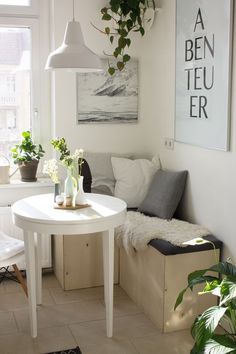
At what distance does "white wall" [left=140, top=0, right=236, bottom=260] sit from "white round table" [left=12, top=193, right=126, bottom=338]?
603mm

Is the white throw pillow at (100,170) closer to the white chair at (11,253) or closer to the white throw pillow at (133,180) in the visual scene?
the white throw pillow at (133,180)

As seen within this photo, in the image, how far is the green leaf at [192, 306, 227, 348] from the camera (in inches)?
90.7

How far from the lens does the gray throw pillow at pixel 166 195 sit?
12.0 feet

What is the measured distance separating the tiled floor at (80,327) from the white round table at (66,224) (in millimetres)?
110

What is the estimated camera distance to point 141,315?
3426 millimetres

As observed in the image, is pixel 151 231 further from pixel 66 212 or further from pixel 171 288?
pixel 66 212

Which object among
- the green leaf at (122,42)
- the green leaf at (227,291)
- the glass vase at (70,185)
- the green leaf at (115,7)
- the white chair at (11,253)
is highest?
the green leaf at (115,7)

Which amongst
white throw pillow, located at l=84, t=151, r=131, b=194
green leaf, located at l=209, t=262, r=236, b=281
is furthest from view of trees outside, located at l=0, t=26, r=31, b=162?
green leaf, located at l=209, t=262, r=236, b=281

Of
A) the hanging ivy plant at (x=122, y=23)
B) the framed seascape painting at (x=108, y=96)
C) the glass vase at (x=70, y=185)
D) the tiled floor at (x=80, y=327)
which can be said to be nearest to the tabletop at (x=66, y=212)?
the glass vase at (x=70, y=185)

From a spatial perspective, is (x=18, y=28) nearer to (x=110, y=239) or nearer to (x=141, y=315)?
(x=110, y=239)

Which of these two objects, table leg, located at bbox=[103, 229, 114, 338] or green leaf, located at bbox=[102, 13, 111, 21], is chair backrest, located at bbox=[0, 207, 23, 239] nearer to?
table leg, located at bbox=[103, 229, 114, 338]

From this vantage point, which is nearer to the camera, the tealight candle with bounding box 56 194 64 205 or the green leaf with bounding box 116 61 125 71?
the tealight candle with bounding box 56 194 64 205

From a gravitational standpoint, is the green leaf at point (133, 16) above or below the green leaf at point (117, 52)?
above

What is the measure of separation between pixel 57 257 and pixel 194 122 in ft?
4.84
